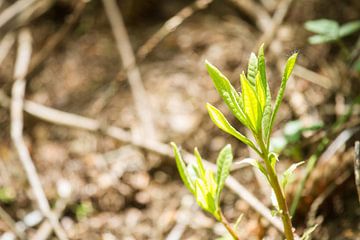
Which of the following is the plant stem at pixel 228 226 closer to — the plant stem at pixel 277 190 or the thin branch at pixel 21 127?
the plant stem at pixel 277 190

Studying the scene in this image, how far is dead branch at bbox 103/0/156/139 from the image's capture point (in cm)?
200

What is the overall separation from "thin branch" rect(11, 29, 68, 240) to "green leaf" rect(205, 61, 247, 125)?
1020mm

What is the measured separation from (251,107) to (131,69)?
150cm

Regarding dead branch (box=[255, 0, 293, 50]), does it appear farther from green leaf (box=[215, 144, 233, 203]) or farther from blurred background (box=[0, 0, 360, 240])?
green leaf (box=[215, 144, 233, 203])

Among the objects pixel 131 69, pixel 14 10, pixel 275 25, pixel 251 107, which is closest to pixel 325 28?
pixel 275 25

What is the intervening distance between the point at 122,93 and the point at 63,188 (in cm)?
62

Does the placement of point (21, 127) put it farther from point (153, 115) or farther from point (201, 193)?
point (201, 193)

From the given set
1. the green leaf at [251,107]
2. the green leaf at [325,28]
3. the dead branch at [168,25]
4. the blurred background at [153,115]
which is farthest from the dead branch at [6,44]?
the green leaf at [251,107]

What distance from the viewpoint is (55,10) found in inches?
108

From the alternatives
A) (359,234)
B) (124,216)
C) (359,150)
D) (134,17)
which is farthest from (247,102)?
(134,17)

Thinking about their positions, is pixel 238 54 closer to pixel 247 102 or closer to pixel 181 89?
pixel 181 89

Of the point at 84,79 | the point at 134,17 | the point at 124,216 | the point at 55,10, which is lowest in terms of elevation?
the point at 124,216

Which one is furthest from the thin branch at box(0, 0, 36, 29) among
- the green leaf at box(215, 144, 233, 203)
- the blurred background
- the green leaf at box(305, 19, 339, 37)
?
the green leaf at box(215, 144, 233, 203)

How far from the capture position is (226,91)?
778mm
